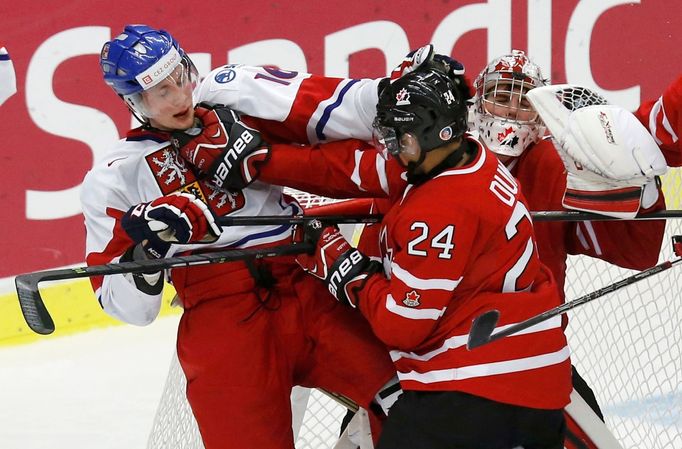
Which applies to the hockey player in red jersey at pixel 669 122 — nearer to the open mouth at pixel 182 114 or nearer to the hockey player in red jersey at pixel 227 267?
the hockey player in red jersey at pixel 227 267

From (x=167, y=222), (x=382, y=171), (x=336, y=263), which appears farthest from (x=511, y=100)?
(x=167, y=222)

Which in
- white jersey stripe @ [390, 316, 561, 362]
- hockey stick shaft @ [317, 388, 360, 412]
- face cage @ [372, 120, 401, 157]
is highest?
face cage @ [372, 120, 401, 157]

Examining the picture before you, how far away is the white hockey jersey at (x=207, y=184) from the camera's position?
2143 mm

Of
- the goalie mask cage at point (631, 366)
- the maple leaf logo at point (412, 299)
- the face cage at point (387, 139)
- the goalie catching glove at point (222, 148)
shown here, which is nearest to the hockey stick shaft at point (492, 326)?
the maple leaf logo at point (412, 299)

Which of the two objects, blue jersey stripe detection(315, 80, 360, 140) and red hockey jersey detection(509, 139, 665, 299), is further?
red hockey jersey detection(509, 139, 665, 299)

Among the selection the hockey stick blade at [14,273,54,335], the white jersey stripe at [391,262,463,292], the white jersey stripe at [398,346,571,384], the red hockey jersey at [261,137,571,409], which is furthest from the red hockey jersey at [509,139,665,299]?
the hockey stick blade at [14,273,54,335]

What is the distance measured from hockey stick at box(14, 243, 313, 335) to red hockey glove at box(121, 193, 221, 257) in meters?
0.04

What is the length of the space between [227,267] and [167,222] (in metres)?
0.29

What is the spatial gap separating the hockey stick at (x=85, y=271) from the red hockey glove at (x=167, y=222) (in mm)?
39

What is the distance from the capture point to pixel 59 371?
3699 millimetres

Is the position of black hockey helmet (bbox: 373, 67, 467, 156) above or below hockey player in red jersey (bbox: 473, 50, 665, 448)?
above

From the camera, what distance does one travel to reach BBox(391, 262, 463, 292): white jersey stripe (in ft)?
6.45

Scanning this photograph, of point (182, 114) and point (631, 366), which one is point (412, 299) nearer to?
point (182, 114)

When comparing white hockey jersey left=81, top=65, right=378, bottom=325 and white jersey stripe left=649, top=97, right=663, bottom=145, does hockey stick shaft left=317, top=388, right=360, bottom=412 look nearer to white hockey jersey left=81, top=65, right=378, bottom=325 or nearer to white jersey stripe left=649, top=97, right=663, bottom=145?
white hockey jersey left=81, top=65, right=378, bottom=325
